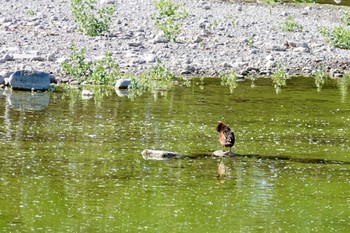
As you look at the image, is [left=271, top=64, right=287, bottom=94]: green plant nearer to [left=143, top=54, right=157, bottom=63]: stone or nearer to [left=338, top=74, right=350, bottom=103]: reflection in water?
[left=338, top=74, right=350, bottom=103]: reflection in water

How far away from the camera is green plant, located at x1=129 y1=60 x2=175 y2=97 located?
75.2 ft

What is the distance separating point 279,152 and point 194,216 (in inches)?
180

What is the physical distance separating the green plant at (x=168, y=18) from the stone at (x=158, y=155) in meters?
13.8

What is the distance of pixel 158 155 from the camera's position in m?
15.3

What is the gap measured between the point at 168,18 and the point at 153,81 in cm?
732

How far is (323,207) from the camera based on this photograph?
1255cm

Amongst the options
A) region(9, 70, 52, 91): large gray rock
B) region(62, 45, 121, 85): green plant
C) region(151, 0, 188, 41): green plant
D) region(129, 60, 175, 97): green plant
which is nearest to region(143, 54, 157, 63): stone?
region(129, 60, 175, 97): green plant

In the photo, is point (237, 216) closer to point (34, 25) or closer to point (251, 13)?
point (34, 25)

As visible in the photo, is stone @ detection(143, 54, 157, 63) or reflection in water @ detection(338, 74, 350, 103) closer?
reflection in water @ detection(338, 74, 350, 103)

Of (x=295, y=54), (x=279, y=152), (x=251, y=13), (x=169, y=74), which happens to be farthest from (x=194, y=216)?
(x=251, y=13)

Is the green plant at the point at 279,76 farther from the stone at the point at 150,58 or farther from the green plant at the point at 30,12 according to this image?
the green plant at the point at 30,12

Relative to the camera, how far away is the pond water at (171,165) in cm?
1174

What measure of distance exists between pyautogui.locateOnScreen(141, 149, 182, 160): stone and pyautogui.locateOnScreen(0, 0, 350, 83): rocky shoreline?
8457mm

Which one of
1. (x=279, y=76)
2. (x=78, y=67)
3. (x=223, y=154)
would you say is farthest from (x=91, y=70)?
(x=223, y=154)
